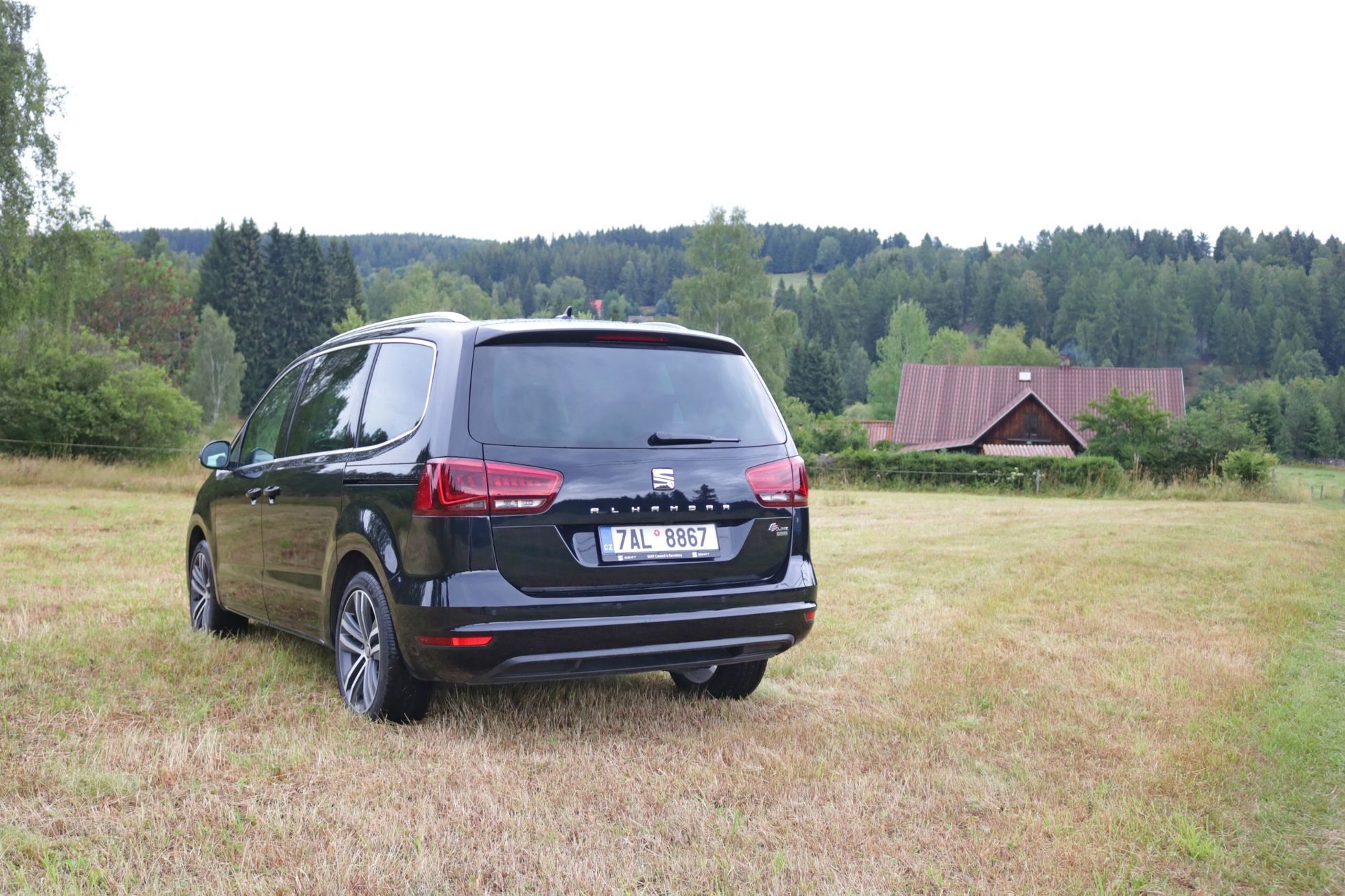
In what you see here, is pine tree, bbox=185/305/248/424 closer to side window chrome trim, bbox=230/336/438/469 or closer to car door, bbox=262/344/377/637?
side window chrome trim, bbox=230/336/438/469

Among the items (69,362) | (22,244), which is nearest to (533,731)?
(22,244)

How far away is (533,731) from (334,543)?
1278mm

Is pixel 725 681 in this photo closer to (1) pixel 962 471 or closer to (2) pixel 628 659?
(2) pixel 628 659

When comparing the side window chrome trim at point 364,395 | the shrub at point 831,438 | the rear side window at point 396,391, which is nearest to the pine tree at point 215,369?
the shrub at point 831,438

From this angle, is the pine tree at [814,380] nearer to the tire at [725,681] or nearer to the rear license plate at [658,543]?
the tire at [725,681]

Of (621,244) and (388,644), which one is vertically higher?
(621,244)

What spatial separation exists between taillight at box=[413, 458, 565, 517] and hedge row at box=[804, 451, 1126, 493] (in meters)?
29.3

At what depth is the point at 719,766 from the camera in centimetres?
442

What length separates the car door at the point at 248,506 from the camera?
6316 millimetres

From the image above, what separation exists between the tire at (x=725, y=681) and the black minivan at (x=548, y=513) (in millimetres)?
18

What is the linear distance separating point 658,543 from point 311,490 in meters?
1.92

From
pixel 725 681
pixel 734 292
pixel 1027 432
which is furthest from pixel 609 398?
pixel 734 292

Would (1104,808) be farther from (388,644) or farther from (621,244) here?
(621,244)

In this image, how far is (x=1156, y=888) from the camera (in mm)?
3305
